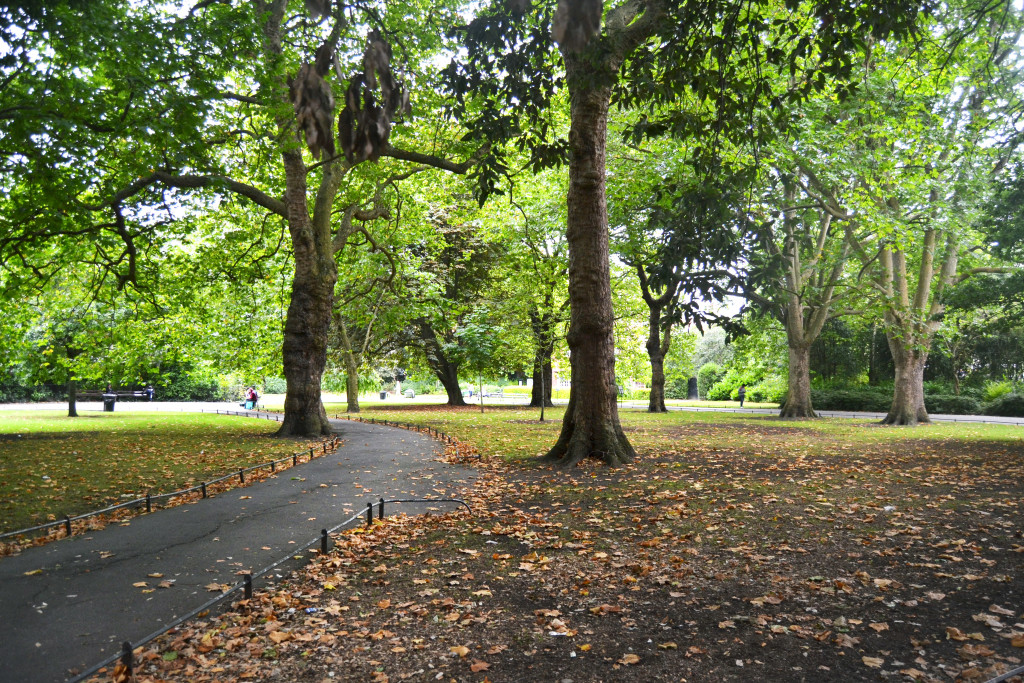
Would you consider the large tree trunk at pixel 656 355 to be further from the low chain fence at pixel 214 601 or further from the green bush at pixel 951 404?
the low chain fence at pixel 214 601

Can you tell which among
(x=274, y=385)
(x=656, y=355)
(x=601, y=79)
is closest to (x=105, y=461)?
(x=601, y=79)

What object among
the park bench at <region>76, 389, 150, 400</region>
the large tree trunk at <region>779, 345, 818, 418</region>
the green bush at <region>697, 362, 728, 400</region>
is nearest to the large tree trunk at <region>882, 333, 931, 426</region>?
the large tree trunk at <region>779, 345, 818, 418</region>

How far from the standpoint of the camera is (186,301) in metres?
20.0

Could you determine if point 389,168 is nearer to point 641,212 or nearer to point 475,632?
point 641,212

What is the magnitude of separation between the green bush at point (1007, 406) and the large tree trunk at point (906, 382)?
971cm

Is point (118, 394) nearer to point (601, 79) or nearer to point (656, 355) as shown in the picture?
point (656, 355)

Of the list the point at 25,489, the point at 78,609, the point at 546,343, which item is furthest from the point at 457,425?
the point at 78,609

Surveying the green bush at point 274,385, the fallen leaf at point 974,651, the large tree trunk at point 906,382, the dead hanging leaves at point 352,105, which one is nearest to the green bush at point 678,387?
the large tree trunk at point 906,382

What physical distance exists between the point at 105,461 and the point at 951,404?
3658 centimetres

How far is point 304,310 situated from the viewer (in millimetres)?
17766

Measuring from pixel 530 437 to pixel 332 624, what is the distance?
13795mm

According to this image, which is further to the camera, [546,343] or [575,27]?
[546,343]

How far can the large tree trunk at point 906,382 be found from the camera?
23.3 m

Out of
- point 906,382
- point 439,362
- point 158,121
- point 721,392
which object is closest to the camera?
point 158,121
